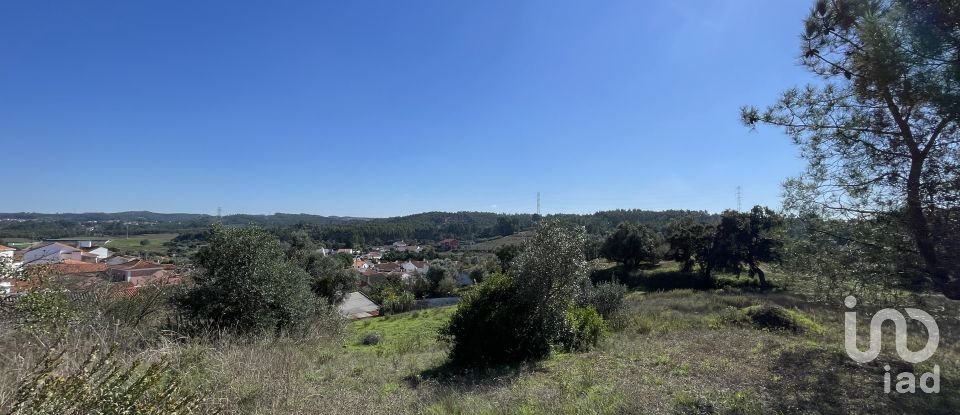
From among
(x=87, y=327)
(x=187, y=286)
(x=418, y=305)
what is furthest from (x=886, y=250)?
(x=418, y=305)

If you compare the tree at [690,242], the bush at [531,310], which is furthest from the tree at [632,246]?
the bush at [531,310]

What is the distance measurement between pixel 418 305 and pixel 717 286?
75.5ft

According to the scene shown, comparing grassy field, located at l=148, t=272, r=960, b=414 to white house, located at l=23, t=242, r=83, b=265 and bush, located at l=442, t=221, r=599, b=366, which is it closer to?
bush, located at l=442, t=221, r=599, b=366

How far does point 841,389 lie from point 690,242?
32.4 m

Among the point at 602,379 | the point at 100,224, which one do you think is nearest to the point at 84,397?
the point at 602,379

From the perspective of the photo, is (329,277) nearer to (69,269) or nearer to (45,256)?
(69,269)

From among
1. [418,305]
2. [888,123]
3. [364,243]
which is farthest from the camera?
[364,243]

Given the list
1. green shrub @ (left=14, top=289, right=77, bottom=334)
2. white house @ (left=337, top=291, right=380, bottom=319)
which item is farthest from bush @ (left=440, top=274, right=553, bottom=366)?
white house @ (left=337, top=291, right=380, bottom=319)

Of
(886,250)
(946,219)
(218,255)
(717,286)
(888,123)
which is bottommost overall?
(717,286)

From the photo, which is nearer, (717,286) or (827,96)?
(827,96)

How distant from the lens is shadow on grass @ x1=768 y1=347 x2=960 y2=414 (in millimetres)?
4406

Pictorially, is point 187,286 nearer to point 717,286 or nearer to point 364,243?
point 717,286

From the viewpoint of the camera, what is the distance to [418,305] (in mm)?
34688

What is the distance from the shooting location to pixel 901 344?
629 centimetres
